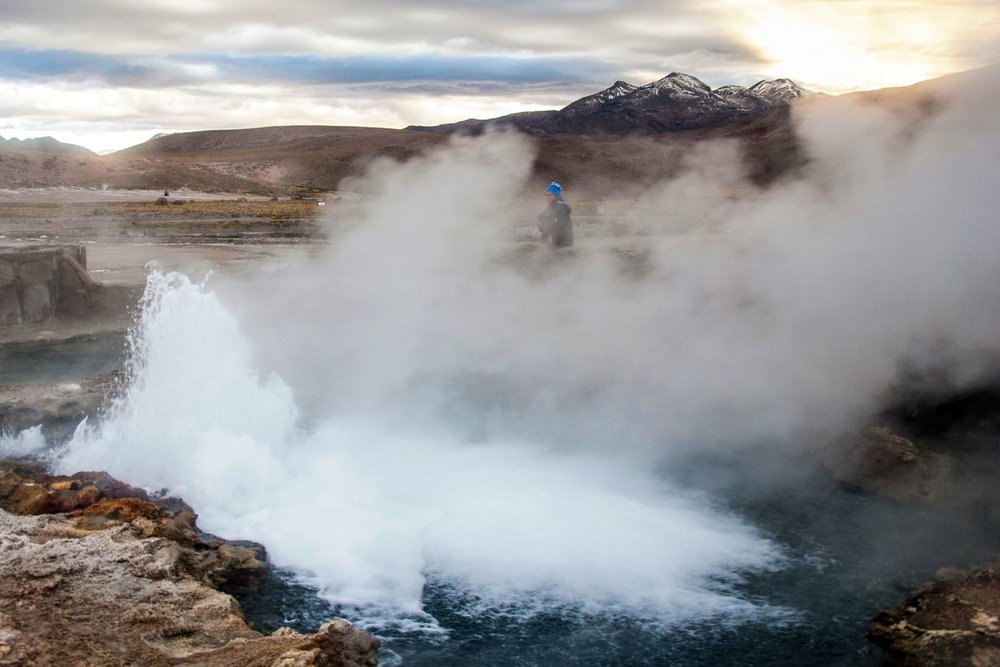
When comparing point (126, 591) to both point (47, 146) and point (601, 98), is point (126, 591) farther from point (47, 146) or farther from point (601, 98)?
point (601, 98)

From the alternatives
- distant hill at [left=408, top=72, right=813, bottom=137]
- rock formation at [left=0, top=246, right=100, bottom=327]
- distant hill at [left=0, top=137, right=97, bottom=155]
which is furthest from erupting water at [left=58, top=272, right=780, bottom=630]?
distant hill at [left=0, top=137, right=97, bottom=155]

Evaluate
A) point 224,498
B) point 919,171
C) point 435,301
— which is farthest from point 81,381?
point 919,171

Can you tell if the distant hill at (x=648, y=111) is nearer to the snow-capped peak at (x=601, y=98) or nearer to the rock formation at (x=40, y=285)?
the snow-capped peak at (x=601, y=98)

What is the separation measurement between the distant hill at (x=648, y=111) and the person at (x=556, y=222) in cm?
2127

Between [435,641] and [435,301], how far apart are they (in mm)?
6411

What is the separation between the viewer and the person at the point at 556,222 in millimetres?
11477

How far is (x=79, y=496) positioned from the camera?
577 centimetres

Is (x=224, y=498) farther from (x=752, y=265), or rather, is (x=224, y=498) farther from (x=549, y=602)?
(x=752, y=265)

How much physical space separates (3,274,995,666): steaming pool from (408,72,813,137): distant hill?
2605 cm

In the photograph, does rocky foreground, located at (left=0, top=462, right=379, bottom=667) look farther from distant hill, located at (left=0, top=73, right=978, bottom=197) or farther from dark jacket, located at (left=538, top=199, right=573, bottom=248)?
dark jacket, located at (left=538, top=199, right=573, bottom=248)

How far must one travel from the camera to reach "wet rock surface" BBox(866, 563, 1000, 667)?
4.32 metres

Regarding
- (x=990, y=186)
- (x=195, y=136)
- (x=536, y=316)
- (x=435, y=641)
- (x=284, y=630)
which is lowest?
(x=435, y=641)

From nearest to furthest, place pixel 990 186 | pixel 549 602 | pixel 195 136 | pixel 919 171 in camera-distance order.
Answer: pixel 549 602 → pixel 990 186 → pixel 919 171 → pixel 195 136

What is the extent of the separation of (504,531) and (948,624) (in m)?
2.52
